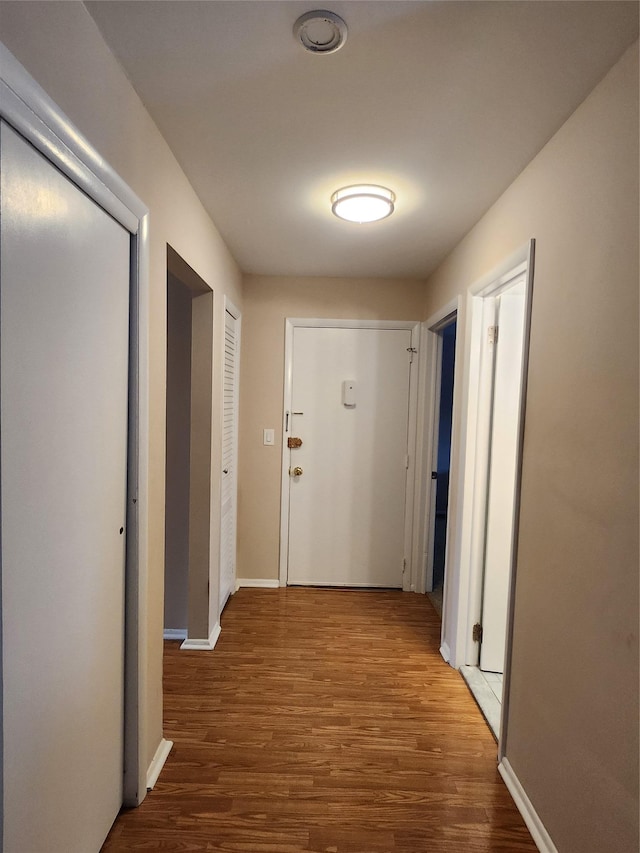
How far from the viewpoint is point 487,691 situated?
2.18 meters

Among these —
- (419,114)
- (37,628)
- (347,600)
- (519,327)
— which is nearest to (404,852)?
(37,628)

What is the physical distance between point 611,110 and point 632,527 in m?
1.05

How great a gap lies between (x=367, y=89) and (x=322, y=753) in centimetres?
227

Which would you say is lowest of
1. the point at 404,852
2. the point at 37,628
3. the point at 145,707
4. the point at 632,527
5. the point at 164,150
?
the point at 404,852

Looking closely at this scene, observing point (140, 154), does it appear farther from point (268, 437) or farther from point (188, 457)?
point (268, 437)

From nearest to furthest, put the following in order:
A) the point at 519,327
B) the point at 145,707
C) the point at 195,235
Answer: the point at 145,707 < the point at 195,235 < the point at 519,327

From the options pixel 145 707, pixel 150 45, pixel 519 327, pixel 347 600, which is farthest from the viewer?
pixel 347 600

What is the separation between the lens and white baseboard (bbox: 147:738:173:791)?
1.58m

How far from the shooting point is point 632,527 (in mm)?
1047

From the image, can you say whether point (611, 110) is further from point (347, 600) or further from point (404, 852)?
point (347, 600)

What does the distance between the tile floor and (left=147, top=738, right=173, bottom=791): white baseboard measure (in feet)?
4.32

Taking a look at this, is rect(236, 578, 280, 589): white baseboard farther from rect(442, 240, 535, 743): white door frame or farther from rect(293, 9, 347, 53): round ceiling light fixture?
rect(293, 9, 347, 53): round ceiling light fixture

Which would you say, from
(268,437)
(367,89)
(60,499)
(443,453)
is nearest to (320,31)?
(367,89)

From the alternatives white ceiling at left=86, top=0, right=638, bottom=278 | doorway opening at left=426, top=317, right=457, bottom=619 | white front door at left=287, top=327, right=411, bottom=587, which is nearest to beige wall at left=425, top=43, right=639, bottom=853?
white ceiling at left=86, top=0, right=638, bottom=278
